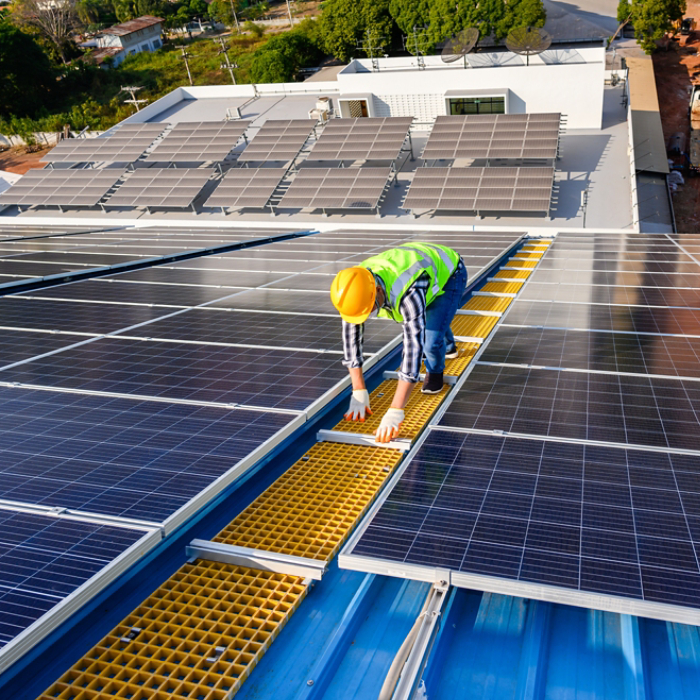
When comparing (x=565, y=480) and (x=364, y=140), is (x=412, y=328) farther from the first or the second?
(x=364, y=140)

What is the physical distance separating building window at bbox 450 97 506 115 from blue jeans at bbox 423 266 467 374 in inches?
1358

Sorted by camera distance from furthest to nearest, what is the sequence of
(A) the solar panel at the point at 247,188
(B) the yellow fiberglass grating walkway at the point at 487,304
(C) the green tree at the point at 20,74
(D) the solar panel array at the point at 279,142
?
1. (C) the green tree at the point at 20,74
2. (D) the solar panel array at the point at 279,142
3. (A) the solar panel at the point at 247,188
4. (B) the yellow fiberglass grating walkway at the point at 487,304

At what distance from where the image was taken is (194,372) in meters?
7.01

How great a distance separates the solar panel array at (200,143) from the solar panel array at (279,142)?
141 centimetres

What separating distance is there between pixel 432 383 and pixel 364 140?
30.0 metres

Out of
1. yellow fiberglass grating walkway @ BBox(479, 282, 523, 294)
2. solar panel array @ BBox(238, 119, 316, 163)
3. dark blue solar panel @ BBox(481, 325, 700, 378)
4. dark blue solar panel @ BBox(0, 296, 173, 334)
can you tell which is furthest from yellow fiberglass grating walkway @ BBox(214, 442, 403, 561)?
solar panel array @ BBox(238, 119, 316, 163)

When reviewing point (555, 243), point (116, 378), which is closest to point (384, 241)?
point (555, 243)

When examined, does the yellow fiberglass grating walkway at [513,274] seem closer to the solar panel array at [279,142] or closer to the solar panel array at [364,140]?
the solar panel array at [364,140]

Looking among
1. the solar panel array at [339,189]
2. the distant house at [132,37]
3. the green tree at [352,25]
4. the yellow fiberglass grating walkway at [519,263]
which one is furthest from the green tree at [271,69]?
the yellow fiberglass grating walkway at [519,263]

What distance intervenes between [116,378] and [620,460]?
581 centimetres

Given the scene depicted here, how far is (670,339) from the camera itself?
8023mm

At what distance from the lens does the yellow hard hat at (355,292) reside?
17.7 feet

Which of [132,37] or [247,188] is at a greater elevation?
[132,37]

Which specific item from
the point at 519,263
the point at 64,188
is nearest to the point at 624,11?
the point at 64,188
